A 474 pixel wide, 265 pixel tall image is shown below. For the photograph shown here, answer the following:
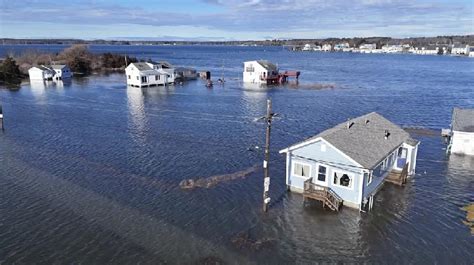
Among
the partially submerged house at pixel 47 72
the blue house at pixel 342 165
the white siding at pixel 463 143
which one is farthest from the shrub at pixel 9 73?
the white siding at pixel 463 143

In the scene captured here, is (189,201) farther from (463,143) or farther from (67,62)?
(67,62)

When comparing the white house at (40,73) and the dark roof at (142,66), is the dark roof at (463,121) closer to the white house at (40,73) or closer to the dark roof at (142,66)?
the dark roof at (142,66)

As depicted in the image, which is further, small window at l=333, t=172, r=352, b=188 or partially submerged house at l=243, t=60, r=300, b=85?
partially submerged house at l=243, t=60, r=300, b=85

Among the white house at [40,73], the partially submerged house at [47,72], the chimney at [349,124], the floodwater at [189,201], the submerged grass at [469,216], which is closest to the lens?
the floodwater at [189,201]

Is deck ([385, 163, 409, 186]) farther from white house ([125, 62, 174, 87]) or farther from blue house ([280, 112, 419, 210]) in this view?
white house ([125, 62, 174, 87])

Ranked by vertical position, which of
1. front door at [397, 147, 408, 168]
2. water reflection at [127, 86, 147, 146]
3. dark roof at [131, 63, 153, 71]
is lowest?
water reflection at [127, 86, 147, 146]

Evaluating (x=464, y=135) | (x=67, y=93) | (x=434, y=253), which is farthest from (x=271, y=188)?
(x=67, y=93)

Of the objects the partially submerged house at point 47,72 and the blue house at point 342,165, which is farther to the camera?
the partially submerged house at point 47,72

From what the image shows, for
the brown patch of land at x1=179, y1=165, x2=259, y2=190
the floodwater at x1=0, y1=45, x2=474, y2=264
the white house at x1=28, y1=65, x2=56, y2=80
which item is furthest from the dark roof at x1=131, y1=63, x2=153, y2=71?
the brown patch of land at x1=179, y1=165, x2=259, y2=190
